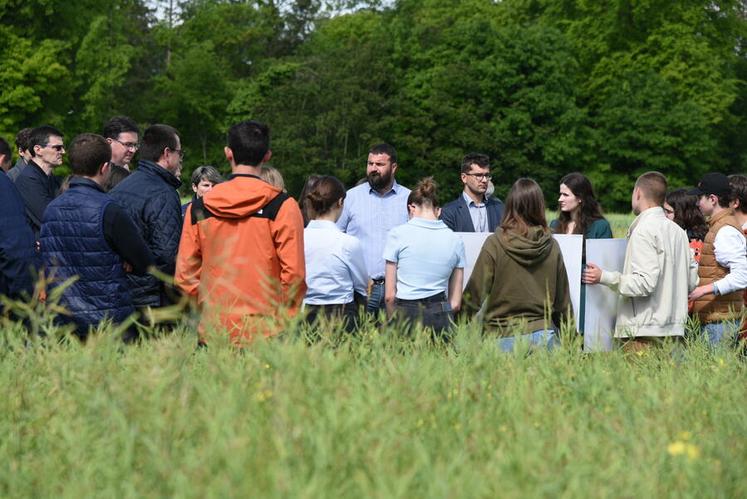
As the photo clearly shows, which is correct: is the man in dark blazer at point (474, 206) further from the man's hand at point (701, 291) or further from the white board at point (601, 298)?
the man's hand at point (701, 291)

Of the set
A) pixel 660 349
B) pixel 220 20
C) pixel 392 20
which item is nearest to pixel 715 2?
pixel 392 20

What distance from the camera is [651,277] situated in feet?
21.8

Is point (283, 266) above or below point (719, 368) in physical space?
above

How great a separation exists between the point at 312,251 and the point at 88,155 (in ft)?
4.90

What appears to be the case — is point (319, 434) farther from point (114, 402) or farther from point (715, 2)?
point (715, 2)

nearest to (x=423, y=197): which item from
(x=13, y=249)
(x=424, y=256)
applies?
(x=424, y=256)

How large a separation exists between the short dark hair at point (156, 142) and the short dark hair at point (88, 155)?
634 mm

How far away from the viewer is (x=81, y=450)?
358cm

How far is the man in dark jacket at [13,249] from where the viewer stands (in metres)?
6.13

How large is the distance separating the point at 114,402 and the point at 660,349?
142 inches

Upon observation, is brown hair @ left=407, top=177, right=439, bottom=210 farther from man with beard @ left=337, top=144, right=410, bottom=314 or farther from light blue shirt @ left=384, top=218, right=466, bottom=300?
man with beard @ left=337, top=144, right=410, bottom=314

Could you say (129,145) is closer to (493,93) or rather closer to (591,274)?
(591,274)

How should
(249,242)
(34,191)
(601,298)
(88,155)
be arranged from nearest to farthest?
(249,242), (88,155), (601,298), (34,191)

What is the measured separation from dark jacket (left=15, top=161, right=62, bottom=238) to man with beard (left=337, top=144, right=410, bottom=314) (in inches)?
90.0
